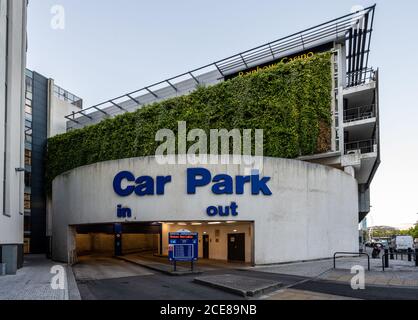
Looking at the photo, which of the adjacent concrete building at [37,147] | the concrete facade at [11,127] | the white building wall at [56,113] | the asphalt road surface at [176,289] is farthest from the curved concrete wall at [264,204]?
the white building wall at [56,113]

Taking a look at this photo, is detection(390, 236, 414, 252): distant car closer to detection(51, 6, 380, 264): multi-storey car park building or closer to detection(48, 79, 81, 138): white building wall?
detection(51, 6, 380, 264): multi-storey car park building

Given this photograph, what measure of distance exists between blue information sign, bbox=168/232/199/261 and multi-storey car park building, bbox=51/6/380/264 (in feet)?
9.14

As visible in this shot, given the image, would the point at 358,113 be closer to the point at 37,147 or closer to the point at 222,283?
the point at 222,283

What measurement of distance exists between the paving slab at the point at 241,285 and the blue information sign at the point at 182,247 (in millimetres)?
3697

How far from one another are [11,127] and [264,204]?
52.6ft

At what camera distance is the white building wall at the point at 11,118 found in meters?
22.2

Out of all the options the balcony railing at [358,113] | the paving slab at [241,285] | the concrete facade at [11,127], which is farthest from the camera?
the balcony railing at [358,113]

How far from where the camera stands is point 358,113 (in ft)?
115

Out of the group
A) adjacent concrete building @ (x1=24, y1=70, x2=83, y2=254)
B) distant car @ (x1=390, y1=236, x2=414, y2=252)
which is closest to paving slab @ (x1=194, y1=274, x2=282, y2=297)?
distant car @ (x1=390, y1=236, x2=414, y2=252)

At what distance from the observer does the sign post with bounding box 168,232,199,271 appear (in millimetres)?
20219

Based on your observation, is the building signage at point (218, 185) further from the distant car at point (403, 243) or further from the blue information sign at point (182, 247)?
the distant car at point (403, 243)

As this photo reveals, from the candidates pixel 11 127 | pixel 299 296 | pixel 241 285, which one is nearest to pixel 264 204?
pixel 241 285

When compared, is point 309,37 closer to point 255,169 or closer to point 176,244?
point 255,169
